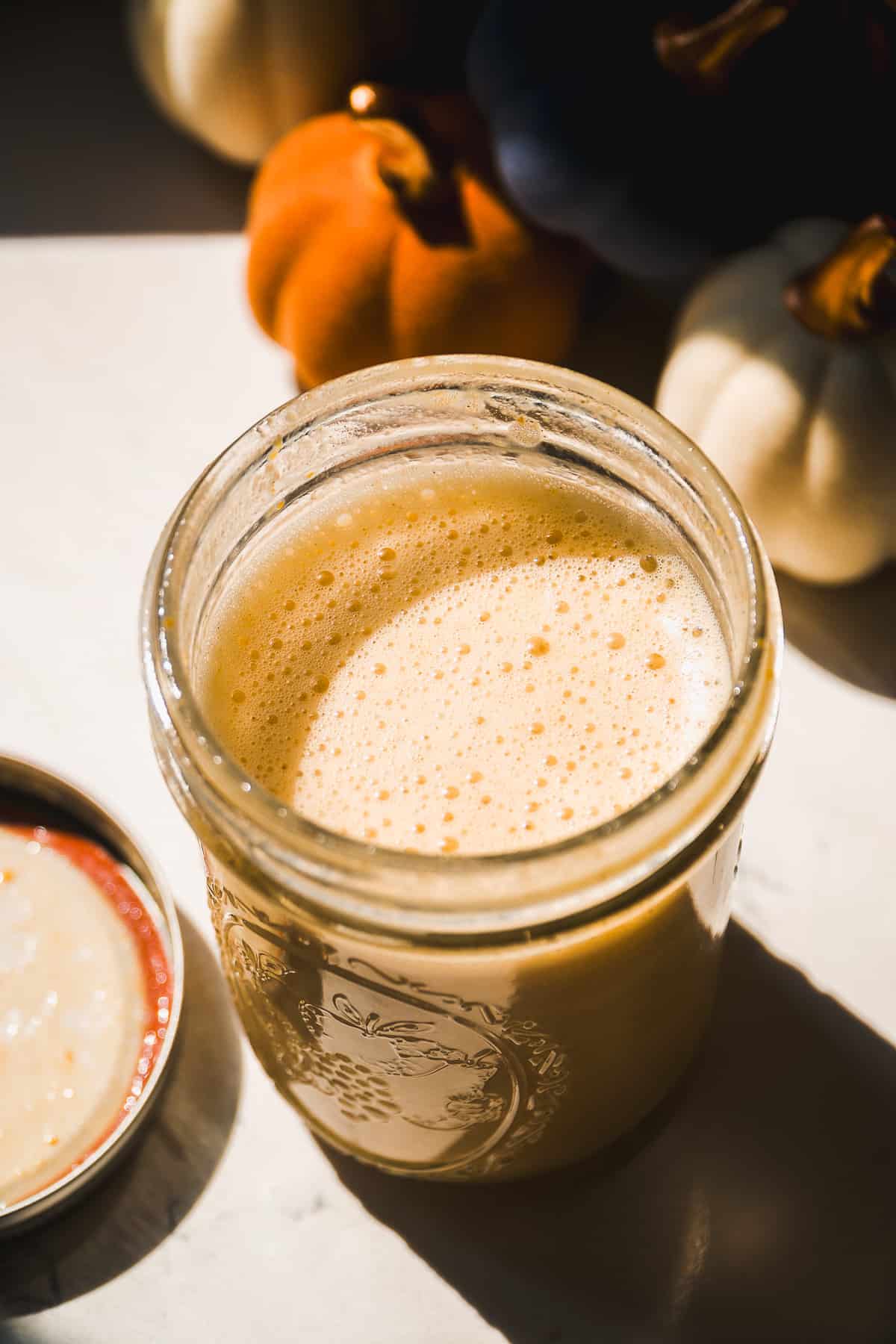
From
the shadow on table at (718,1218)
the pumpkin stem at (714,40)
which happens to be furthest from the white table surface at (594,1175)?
the pumpkin stem at (714,40)

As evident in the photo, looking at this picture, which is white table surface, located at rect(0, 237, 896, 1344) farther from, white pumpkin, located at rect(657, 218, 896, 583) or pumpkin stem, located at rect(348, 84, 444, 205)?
pumpkin stem, located at rect(348, 84, 444, 205)

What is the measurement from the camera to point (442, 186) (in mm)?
813

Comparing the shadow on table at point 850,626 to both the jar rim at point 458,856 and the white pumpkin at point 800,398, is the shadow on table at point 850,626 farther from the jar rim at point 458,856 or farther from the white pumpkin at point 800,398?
the jar rim at point 458,856

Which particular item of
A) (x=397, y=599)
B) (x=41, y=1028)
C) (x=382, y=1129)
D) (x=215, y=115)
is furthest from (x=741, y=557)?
(x=215, y=115)

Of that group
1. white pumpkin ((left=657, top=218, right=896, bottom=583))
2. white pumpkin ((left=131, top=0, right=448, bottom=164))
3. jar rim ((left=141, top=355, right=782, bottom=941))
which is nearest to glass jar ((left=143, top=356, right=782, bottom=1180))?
jar rim ((left=141, top=355, right=782, bottom=941))

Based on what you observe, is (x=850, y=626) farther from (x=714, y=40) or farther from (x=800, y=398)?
(x=714, y=40)

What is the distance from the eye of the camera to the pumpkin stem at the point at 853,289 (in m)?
0.69

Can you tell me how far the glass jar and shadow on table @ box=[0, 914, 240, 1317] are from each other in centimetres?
6

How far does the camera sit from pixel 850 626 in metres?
0.81

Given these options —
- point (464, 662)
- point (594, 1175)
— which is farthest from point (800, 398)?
point (594, 1175)

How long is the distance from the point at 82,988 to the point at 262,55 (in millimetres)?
611

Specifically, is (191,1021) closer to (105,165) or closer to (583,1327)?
(583,1327)

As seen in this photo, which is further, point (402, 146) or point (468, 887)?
point (402, 146)

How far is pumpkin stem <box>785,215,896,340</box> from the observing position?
689 millimetres
